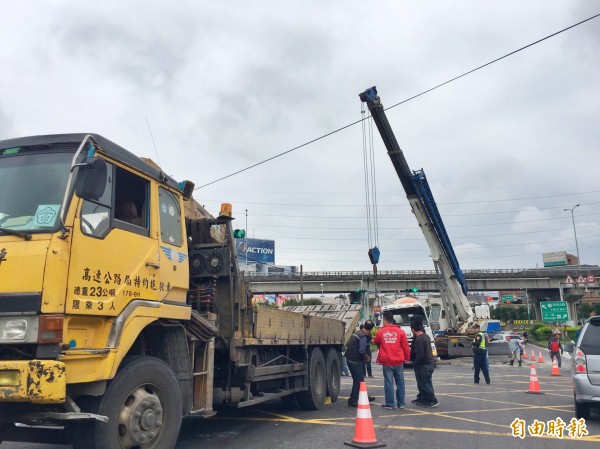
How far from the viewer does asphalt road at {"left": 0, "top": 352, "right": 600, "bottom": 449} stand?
6.77m

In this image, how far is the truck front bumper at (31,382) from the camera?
384cm

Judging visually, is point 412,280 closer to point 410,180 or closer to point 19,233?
point 410,180

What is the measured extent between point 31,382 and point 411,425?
5975 mm

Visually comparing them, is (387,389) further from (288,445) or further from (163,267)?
(163,267)

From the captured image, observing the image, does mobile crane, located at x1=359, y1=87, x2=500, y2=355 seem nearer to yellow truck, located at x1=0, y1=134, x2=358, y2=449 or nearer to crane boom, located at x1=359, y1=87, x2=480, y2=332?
crane boom, located at x1=359, y1=87, x2=480, y2=332

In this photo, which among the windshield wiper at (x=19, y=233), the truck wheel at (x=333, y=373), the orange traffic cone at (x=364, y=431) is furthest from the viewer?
the truck wheel at (x=333, y=373)

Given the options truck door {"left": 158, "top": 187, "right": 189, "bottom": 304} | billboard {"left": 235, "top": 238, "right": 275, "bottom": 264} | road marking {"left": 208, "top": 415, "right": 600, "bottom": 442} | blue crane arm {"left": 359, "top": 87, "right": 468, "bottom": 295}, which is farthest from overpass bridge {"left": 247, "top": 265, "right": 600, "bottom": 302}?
truck door {"left": 158, "top": 187, "right": 189, "bottom": 304}

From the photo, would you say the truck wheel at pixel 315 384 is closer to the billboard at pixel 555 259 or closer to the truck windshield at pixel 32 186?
the truck windshield at pixel 32 186

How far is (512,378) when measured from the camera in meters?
16.5

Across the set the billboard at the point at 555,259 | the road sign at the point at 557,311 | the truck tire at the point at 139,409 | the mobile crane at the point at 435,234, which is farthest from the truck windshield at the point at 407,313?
the billboard at the point at 555,259

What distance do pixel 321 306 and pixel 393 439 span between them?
6.91m

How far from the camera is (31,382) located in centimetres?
385

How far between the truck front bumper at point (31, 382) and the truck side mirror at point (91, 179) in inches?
55.0

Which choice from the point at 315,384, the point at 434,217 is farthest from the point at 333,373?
the point at 434,217
